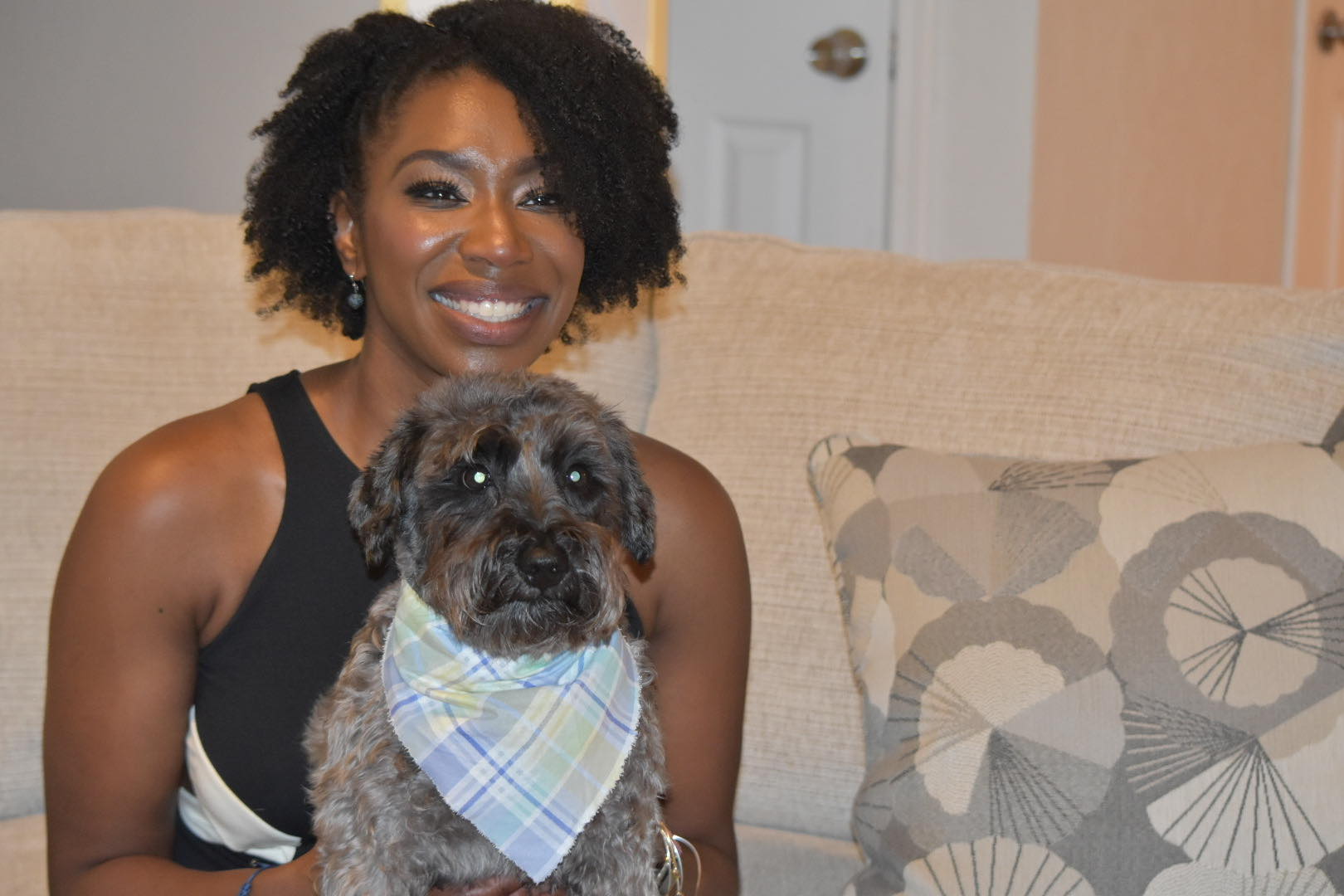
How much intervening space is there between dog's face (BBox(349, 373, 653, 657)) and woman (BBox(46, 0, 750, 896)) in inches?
13.5

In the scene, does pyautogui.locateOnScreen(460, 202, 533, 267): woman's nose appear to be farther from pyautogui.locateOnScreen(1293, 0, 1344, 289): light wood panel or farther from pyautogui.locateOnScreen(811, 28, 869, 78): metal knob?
pyautogui.locateOnScreen(1293, 0, 1344, 289): light wood panel

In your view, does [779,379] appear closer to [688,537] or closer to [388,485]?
[688,537]

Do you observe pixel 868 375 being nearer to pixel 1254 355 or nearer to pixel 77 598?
pixel 1254 355

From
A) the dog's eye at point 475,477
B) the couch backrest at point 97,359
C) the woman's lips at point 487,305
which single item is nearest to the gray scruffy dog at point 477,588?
the dog's eye at point 475,477

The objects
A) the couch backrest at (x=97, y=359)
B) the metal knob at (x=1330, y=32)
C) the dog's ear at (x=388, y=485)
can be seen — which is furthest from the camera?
the metal knob at (x=1330, y=32)

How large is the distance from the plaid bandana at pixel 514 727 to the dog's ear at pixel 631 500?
0.51 feet

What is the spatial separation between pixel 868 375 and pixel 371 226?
103 cm

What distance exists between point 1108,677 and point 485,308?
1130 millimetres

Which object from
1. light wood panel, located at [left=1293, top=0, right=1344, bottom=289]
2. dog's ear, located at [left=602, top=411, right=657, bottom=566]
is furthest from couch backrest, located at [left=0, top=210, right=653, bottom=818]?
light wood panel, located at [left=1293, top=0, right=1344, bottom=289]

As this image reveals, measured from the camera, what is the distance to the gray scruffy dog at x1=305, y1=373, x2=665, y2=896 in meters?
1.80

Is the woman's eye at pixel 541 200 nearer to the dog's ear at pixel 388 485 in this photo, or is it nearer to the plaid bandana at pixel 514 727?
the dog's ear at pixel 388 485

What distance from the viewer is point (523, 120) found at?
2225mm

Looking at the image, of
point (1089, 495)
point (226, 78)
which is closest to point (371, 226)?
point (1089, 495)

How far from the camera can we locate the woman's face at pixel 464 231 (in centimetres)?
218
